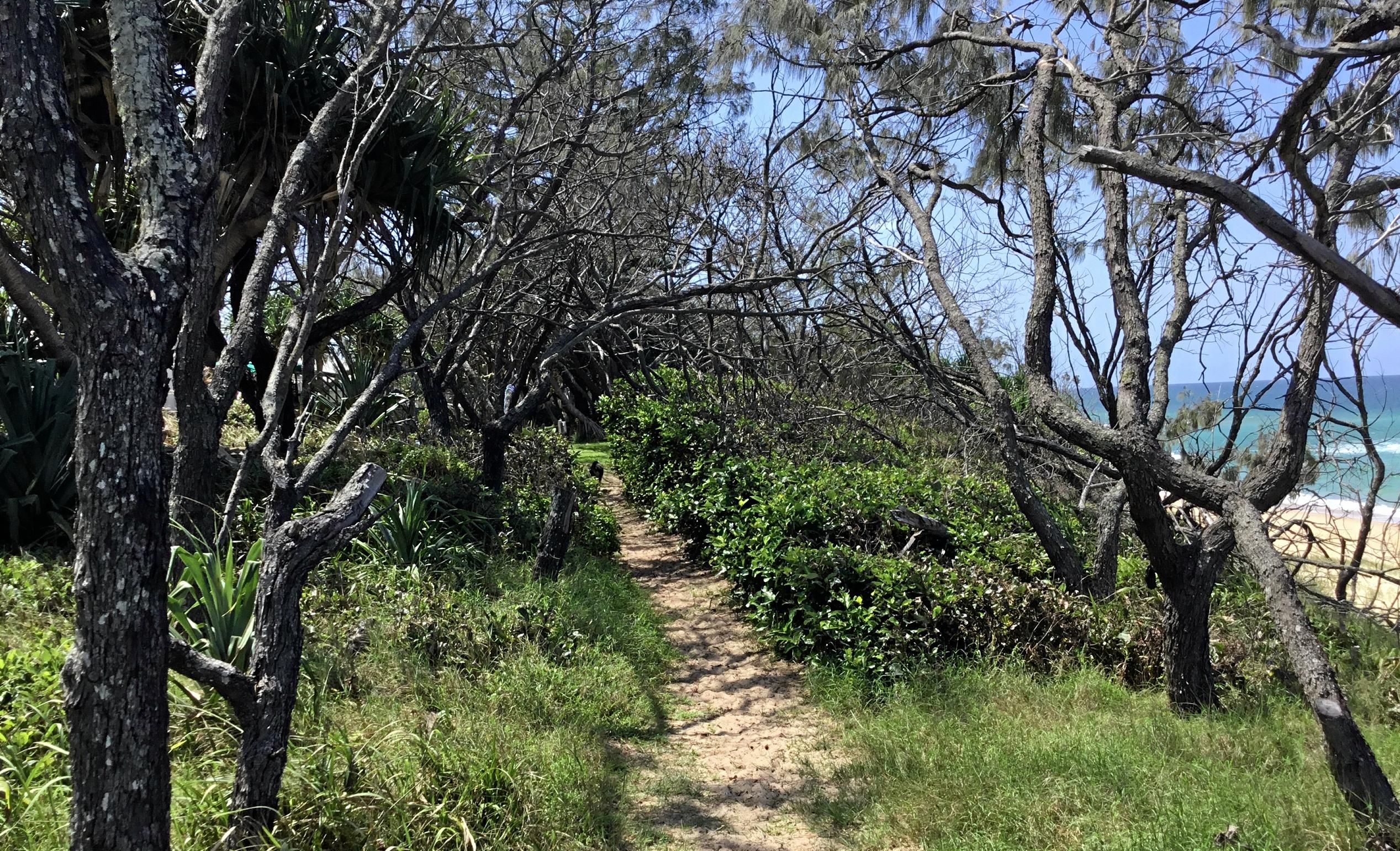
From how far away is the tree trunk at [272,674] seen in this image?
9.79 ft

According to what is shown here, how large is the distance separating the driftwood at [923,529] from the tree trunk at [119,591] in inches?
218

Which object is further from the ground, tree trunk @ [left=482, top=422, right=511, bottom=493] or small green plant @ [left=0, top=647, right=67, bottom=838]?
tree trunk @ [left=482, top=422, right=511, bottom=493]

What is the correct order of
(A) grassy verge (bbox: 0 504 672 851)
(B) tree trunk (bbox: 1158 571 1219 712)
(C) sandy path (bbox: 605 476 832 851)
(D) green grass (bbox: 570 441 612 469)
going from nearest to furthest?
(A) grassy verge (bbox: 0 504 672 851), (C) sandy path (bbox: 605 476 832 851), (B) tree trunk (bbox: 1158 571 1219 712), (D) green grass (bbox: 570 441 612 469)

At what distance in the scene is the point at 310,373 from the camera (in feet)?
32.5

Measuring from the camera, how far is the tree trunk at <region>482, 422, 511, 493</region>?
8547 millimetres

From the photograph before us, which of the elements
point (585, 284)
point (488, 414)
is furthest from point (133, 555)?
point (488, 414)

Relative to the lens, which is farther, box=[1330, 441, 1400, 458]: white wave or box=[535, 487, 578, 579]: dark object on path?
box=[1330, 441, 1400, 458]: white wave

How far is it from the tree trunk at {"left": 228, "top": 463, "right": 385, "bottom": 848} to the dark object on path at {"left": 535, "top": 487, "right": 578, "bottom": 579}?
149 inches

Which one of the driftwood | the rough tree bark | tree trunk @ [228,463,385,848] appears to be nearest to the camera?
the rough tree bark

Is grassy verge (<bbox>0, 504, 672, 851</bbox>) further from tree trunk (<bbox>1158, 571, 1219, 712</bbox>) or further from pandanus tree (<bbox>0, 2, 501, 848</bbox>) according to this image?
tree trunk (<bbox>1158, 571, 1219, 712</bbox>)

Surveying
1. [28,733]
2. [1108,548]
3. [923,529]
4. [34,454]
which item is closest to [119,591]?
[28,733]

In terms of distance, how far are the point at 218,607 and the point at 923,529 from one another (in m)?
5.10

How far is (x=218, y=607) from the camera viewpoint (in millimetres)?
4320

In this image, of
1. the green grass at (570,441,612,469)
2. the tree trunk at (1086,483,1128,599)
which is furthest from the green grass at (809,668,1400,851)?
the green grass at (570,441,612,469)
